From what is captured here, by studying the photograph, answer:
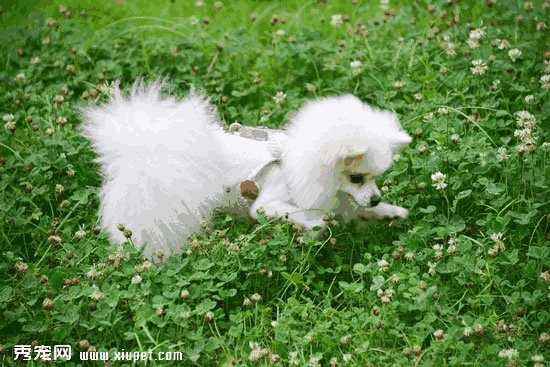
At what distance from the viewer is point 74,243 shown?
3729 millimetres

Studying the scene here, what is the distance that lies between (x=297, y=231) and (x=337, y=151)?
49cm

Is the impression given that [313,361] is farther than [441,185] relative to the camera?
No

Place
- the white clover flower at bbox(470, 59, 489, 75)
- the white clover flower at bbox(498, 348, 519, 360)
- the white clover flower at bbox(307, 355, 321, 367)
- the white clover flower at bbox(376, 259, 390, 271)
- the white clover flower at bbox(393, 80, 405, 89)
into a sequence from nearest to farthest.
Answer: the white clover flower at bbox(498, 348, 519, 360) < the white clover flower at bbox(307, 355, 321, 367) < the white clover flower at bbox(376, 259, 390, 271) < the white clover flower at bbox(470, 59, 489, 75) < the white clover flower at bbox(393, 80, 405, 89)

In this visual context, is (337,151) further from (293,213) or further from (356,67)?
(356,67)

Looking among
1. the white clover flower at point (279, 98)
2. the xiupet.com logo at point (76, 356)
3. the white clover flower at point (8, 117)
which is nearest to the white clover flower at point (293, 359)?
the xiupet.com logo at point (76, 356)

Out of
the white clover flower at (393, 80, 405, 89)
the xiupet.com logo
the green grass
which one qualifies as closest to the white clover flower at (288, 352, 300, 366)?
the green grass

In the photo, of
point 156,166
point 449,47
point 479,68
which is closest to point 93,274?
point 156,166

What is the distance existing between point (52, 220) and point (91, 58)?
158cm

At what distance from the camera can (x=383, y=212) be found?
3506 millimetres

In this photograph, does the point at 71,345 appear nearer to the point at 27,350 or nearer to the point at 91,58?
the point at 27,350

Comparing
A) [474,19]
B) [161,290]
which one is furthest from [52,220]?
[474,19]

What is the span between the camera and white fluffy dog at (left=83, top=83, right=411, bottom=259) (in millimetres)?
3176

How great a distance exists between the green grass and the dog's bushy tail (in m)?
0.13

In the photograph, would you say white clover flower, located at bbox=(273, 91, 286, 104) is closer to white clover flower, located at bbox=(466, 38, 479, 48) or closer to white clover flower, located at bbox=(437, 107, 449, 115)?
white clover flower, located at bbox=(437, 107, 449, 115)
